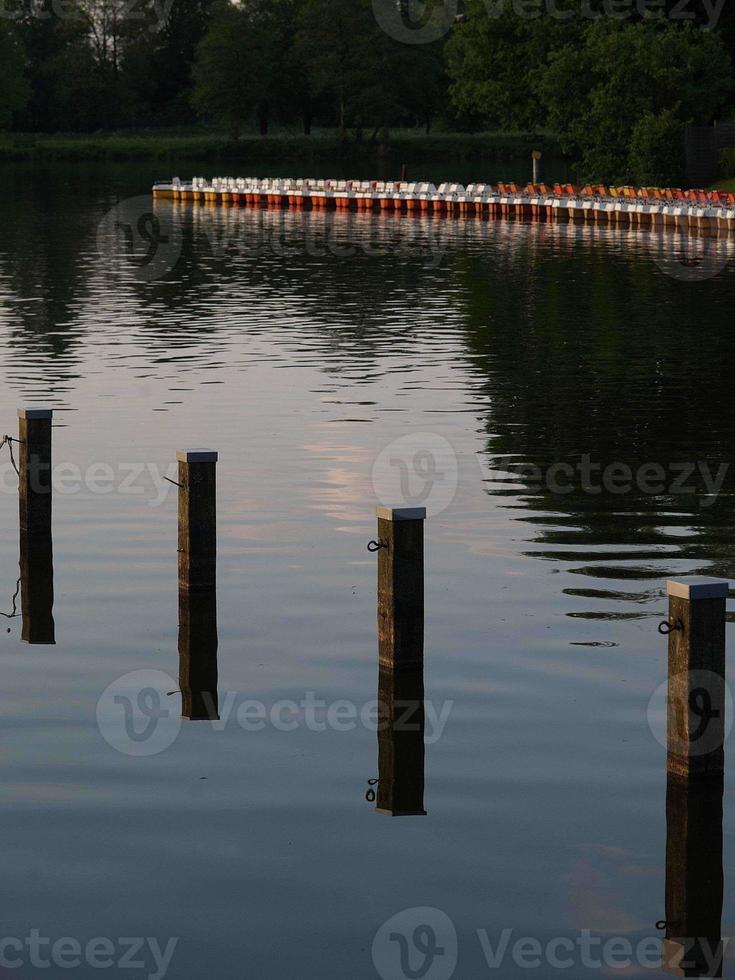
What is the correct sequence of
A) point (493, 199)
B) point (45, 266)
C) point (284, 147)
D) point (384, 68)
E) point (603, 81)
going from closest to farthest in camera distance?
1. point (45, 266)
2. point (603, 81)
3. point (493, 199)
4. point (384, 68)
5. point (284, 147)

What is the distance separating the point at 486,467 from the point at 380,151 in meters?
138

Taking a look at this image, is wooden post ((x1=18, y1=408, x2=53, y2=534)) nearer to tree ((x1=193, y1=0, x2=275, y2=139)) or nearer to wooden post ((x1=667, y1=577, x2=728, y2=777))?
wooden post ((x1=667, y1=577, x2=728, y2=777))

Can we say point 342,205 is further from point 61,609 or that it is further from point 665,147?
point 61,609

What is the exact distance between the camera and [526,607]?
1644 centimetres

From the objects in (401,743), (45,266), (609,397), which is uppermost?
(45,266)

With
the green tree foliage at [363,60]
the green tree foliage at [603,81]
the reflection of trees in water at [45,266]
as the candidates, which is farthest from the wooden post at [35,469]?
the green tree foliage at [363,60]

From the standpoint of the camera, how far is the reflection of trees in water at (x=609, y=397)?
19.0 m

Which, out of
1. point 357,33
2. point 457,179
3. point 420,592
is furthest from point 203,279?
point 357,33

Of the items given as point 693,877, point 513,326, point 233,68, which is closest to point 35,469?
point 693,877

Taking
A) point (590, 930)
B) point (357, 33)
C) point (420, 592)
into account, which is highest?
point (357, 33)

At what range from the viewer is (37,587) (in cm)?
1714

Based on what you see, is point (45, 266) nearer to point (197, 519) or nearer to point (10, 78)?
point (197, 519)

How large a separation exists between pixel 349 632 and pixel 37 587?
3045mm

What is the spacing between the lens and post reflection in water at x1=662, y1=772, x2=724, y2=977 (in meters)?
10.3
